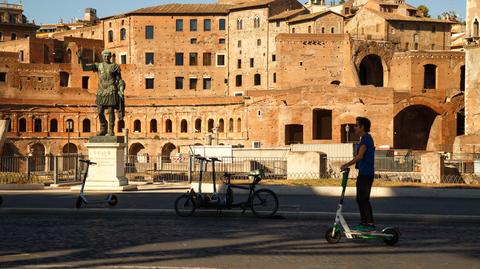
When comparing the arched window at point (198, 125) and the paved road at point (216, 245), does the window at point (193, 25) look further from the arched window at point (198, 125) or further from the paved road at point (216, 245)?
the paved road at point (216, 245)

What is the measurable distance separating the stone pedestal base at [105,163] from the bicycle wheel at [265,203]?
7.86 meters

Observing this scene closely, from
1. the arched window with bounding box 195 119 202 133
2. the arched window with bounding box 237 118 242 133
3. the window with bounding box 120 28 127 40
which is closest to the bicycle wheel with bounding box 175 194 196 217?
the arched window with bounding box 237 118 242 133

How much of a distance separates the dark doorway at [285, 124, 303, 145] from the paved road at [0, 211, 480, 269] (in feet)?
146

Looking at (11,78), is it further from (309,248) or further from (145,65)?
(309,248)

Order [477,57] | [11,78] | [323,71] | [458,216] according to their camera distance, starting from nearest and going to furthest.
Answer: [458,216] < [477,57] < [323,71] < [11,78]

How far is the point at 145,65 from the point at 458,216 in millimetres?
59130

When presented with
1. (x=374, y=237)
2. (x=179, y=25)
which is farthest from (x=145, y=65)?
(x=374, y=237)

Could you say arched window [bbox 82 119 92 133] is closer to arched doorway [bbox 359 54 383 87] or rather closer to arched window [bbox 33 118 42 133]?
arched window [bbox 33 118 42 133]

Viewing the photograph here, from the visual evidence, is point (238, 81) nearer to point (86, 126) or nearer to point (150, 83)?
point (150, 83)

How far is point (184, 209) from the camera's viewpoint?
51.3 ft

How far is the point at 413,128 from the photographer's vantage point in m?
61.3

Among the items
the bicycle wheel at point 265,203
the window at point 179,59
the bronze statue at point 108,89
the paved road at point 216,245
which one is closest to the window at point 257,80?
the window at point 179,59

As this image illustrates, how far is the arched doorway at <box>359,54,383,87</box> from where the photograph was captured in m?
64.8

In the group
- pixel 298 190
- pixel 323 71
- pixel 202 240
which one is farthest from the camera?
pixel 323 71
